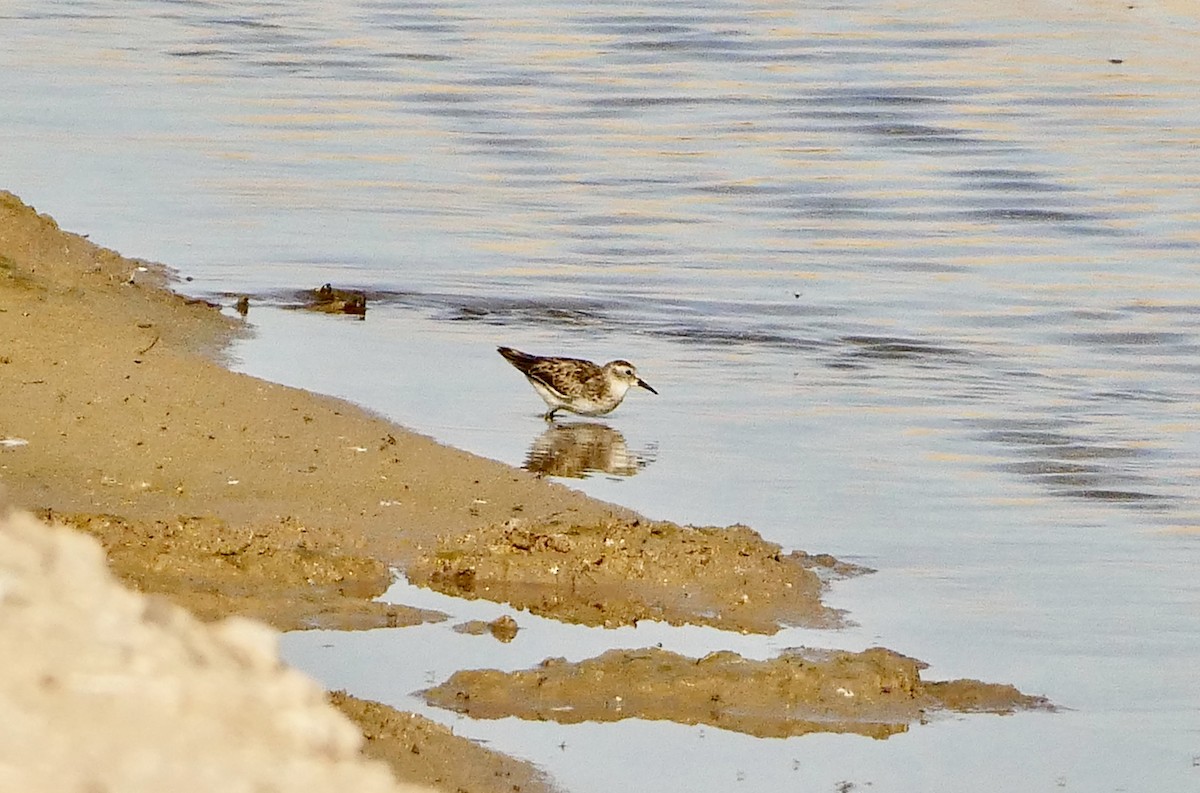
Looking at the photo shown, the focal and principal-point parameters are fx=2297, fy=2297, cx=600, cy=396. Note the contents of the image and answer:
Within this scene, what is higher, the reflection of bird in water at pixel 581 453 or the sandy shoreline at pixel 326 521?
the sandy shoreline at pixel 326 521

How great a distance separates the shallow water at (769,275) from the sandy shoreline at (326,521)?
Answer: 0.27 meters

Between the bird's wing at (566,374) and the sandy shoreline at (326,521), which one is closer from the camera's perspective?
the sandy shoreline at (326,521)

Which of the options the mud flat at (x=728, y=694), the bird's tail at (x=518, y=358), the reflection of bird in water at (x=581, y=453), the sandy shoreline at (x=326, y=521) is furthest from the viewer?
the bird's tail at (x=518, y=358)

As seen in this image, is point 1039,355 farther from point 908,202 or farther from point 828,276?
point 908,202

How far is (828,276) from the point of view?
50.9ft

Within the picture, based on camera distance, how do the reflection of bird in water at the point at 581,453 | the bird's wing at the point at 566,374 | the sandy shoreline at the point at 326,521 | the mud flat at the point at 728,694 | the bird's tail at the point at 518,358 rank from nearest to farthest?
A: the mud flat at the point at 728,694 < the sandy shoreline at the point at 326,521 < the reflection of bird in water at the point at 581,453 < the bird's wing at the point at 566,374 < the bird's tail at the point at 518,358

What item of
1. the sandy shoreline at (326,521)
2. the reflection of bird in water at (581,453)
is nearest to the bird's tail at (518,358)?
the reflection of bird in water at (581,453)

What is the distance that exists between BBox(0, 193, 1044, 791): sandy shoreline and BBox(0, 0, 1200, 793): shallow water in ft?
0.90

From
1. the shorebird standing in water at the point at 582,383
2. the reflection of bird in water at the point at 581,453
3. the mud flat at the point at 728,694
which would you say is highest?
the mud flat at the point at 728,694

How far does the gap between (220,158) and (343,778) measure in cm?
1752

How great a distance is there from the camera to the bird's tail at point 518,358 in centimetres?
1143

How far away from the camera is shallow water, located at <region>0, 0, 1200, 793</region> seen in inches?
274

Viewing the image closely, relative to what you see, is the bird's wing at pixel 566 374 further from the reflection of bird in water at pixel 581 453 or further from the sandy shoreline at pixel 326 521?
the sandy shoreline at pixel 326 521

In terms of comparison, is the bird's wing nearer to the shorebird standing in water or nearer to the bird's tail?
the shorebird standing in water
